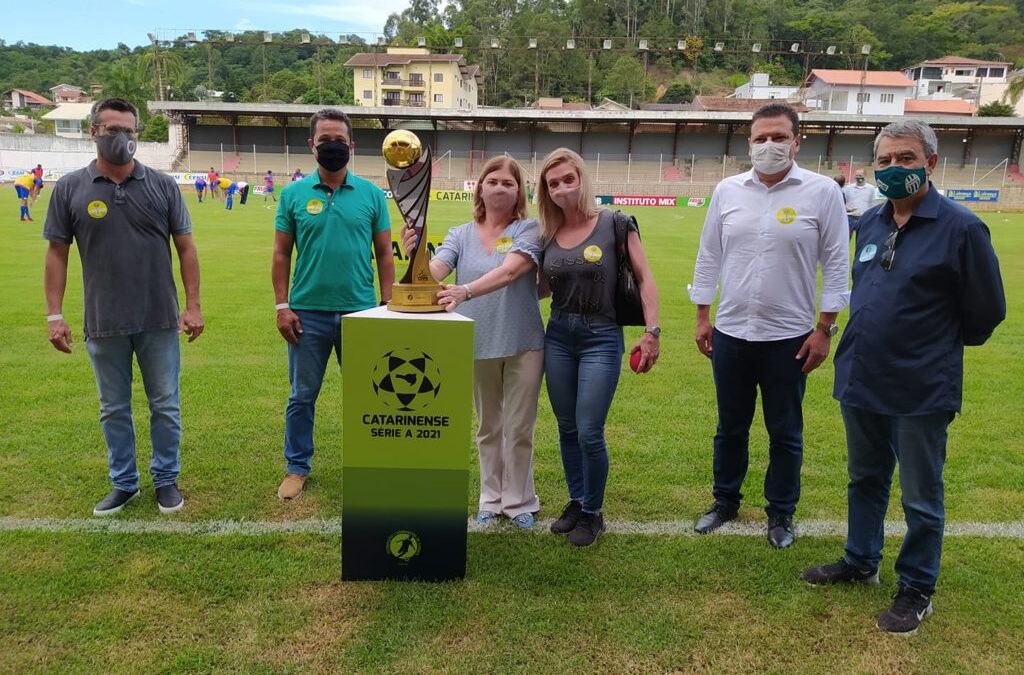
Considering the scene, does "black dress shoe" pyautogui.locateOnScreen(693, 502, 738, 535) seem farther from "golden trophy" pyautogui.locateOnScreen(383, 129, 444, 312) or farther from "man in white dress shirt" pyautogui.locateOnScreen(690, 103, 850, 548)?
"golden trophy" pyautogui.locateOnScreen(383, 129, 444, 312)

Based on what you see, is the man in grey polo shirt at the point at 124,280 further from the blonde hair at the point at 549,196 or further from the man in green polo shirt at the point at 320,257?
the blonde hair at the point at 549,196

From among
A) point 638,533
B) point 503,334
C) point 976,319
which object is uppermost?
point 976,319

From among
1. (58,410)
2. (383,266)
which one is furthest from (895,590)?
(58,410)

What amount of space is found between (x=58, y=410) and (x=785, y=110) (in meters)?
5.14

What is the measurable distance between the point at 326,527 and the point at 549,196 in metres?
1.97

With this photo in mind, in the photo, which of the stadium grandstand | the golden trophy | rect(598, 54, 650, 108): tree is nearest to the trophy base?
the golden trophy

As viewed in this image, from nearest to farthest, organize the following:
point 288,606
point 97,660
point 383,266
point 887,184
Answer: point 97,660 < point 887,184 < point 288,606 < point 383,266

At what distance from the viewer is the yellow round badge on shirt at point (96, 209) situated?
3.56 m

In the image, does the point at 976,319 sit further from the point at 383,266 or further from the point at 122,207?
the point at 122,207

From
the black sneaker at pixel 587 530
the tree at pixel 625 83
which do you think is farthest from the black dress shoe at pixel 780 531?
the tree at pixel 625 83

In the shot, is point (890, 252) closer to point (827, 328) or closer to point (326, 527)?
point (827, 328)

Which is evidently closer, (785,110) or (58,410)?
(785,110)

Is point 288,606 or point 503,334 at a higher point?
point 503,334

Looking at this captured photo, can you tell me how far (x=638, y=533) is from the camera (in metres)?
3.67
